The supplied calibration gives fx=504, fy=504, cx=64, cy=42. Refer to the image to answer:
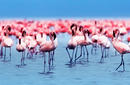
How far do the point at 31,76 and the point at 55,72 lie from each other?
767mm

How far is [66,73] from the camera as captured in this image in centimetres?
1064

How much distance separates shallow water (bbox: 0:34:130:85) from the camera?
374 inches

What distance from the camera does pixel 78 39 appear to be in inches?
510

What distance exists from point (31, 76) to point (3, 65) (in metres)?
1.92

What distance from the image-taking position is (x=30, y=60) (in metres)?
13.1

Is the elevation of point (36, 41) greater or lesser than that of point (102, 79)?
greater

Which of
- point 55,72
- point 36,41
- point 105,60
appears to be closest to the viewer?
point 55,72

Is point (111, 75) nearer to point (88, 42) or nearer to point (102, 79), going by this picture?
point (102, 79)

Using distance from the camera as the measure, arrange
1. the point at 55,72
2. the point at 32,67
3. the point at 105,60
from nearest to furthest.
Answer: the point at 55,72 → the point at 32,67 → the point at 105,60

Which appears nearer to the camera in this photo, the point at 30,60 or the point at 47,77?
the point at 47,77

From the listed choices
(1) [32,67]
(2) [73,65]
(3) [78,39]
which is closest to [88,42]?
(3) [78,39]

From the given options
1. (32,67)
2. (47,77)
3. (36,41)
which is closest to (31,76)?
(47,77)

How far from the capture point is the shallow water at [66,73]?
9.51 m

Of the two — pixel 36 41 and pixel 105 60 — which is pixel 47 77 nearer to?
pixel 105 60
